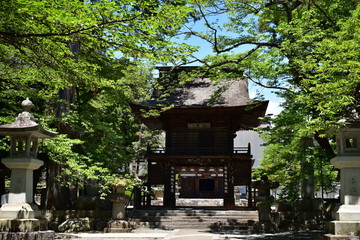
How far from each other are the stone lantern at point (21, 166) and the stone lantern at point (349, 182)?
8470 millimetres

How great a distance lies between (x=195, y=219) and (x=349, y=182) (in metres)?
9.72

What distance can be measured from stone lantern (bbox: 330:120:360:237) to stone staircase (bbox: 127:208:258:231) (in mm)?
7454

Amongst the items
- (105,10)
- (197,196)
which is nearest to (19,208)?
(105,10)

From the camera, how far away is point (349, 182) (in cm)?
1016

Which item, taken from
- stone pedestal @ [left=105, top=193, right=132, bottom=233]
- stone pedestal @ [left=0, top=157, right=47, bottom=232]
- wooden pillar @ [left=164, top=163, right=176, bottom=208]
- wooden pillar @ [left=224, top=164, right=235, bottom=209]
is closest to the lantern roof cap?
stone pedestal @ [left=0, top=157, right=47, bottom=232]

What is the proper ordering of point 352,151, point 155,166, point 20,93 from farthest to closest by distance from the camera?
point 155,166, point 20,93, point 352,151

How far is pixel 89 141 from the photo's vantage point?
2003cm

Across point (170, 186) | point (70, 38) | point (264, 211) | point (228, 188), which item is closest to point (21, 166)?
point (70, 38)

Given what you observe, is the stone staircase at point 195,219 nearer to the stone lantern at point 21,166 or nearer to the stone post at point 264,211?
the stone post at point 264,211

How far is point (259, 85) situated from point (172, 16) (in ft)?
26.9

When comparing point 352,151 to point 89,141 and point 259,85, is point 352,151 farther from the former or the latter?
point 89,141

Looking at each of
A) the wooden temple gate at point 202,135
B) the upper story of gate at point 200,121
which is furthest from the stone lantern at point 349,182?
the upper story of gate at point 200,121

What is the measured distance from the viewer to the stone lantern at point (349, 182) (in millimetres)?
9695

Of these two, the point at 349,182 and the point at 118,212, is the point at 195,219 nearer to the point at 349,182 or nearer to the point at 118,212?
the point at 118,212
